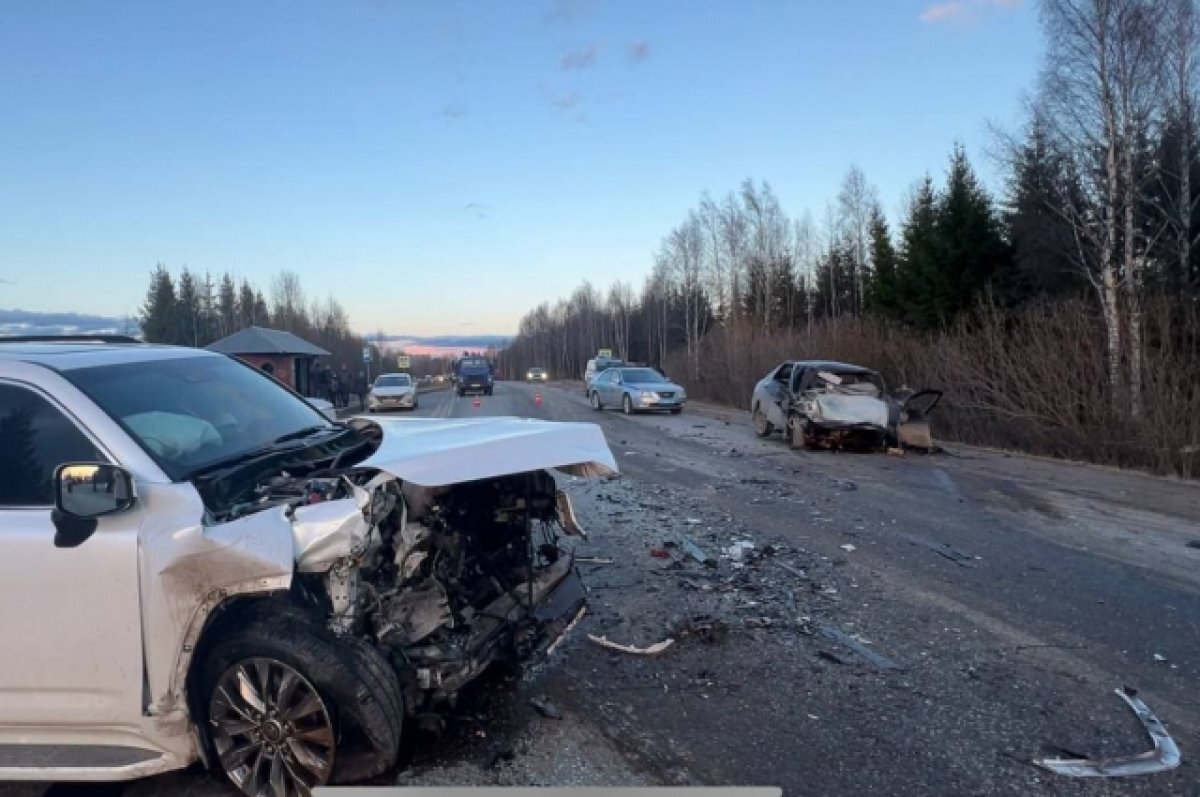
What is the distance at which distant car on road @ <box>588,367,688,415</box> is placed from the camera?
2620 centimetres

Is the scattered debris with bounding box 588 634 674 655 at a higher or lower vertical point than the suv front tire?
lower

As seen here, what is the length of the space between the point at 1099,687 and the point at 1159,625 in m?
1.45

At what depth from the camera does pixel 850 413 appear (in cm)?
1559

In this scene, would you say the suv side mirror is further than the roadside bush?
No

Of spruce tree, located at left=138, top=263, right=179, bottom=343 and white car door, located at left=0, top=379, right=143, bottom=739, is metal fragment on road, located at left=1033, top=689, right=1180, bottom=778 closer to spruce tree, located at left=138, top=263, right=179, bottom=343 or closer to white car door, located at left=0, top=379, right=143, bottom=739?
white car door, located at left=0, top=379, right=143, bottom=739

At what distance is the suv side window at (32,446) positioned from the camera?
3387mm

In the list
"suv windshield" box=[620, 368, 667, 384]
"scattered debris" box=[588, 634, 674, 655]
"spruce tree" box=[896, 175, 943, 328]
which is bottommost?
"scattered debris" box=[588, 634, 674, 655]

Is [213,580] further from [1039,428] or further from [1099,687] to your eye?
[1039,428]

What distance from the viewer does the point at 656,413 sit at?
27.7 m

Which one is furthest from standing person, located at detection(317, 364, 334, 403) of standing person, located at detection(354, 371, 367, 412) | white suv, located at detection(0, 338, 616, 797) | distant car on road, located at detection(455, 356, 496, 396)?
white suv, located at detection(0, 338, 616, 797)

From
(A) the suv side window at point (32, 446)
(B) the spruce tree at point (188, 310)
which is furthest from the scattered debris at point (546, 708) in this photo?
(B) the spruce tree at point (188, 310)

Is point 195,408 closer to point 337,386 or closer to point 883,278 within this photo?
point 337,386

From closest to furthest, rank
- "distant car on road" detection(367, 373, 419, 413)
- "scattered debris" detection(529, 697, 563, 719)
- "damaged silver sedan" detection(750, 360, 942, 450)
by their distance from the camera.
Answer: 1. "scattered debris" detection(529, 697, 563, 719)
2. "damaged silver sedan" detection(750, 360, 942, 450)
3. "distant car on road" detection(367, 373, 419, 413)

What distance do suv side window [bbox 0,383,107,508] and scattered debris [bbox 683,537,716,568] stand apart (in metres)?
4.91
